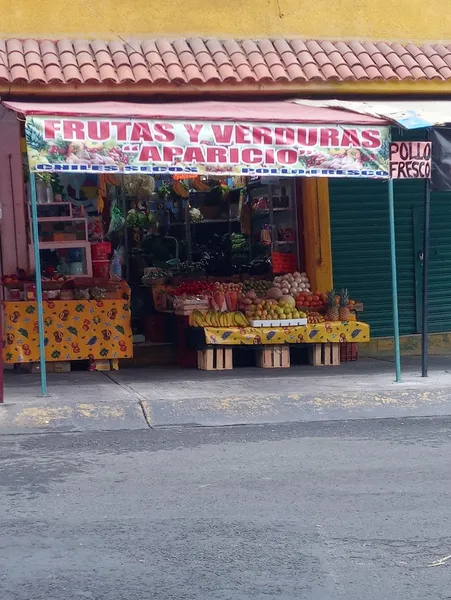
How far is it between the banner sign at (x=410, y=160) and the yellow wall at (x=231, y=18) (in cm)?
250

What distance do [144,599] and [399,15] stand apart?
9243mm

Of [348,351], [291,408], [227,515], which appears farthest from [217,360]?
[227,515]

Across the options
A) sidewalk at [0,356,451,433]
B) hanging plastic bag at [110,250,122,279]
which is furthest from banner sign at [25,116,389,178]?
hanging plastic bag at [110,250,122,279]

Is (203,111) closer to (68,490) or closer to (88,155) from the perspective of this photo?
(88,155)

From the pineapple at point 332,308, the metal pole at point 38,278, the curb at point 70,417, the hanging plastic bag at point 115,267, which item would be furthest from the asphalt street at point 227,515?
the hanging plastic bag at point 115,267

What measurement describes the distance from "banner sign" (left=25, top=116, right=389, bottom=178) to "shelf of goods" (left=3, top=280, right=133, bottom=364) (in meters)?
3.08

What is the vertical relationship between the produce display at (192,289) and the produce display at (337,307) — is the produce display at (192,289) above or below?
above

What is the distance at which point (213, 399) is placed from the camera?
404 inches

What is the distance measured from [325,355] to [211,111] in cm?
382

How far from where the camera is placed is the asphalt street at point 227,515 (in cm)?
537

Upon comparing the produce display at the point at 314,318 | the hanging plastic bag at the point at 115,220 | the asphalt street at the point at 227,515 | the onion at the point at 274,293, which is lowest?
the asphalt street at the point at 227,515

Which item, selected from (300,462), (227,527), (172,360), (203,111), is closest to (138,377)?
(172,360)

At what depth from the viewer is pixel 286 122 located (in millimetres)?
10148

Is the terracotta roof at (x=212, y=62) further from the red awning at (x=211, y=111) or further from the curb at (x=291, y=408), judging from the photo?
the curb at (x=291, y=408)
